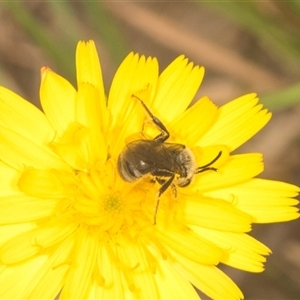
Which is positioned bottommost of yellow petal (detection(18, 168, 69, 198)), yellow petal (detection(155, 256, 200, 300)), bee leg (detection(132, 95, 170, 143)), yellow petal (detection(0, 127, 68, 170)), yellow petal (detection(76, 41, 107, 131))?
yellow petal (detection(155, 256, 200, 300))

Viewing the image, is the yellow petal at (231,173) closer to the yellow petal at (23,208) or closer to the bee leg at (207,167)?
the bee leg at (207,167)

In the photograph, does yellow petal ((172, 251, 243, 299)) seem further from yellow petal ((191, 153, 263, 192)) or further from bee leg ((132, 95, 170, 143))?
bee leg ((132, 95, 170, 143))

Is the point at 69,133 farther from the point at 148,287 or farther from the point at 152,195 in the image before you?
the point at 148,287

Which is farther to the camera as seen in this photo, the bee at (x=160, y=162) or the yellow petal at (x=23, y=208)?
the yellow petal at (x=23, y=208)

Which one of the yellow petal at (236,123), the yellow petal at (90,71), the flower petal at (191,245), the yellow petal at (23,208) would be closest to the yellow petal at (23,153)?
the yellow petal at (23,208)

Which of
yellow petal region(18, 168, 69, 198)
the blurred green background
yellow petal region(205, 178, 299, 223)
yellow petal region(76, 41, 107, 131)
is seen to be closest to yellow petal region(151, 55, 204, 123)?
yellow petal region(76, 41, 107, 131)

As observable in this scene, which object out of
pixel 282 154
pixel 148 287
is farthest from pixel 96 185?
pixel 282 154
